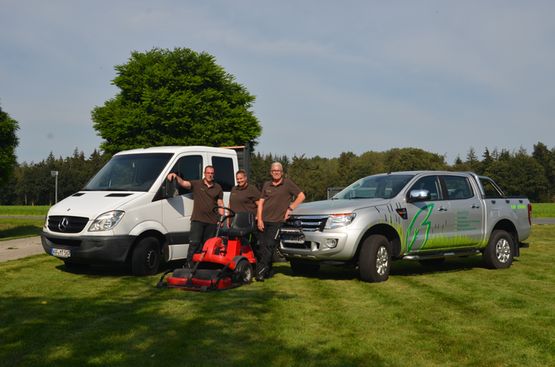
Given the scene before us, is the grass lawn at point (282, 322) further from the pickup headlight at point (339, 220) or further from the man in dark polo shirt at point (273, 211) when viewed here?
the pickup headlight at point (339, 220)

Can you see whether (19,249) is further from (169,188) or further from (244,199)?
(244,199)

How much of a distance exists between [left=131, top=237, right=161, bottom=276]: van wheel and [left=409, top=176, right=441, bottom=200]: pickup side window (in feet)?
15.5

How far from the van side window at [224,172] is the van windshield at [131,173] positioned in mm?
992

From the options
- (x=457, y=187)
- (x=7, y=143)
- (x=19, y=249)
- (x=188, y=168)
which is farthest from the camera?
(x=7, y=143)

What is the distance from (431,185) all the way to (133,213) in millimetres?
5326

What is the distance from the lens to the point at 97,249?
9188 millimetres

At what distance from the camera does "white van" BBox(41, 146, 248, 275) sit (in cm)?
927

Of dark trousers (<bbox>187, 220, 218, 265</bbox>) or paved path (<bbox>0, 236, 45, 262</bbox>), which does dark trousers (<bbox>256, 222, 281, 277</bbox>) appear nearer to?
dark trousers (<bbox>187, 220, 218, 265</bbox>)

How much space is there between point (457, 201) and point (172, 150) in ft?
17.6

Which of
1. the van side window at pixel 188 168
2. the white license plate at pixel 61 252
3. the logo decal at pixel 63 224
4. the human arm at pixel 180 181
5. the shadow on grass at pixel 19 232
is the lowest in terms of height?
the shadow on grass at pixel 19 232

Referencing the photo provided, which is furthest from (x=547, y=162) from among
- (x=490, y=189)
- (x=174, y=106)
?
(x=490, y=189)

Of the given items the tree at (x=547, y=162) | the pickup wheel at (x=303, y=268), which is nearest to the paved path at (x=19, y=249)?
the pickup wheel at (x=303, y=268)

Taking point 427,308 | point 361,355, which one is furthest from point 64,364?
point 427,308

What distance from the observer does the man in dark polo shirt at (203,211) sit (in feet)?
30.6
